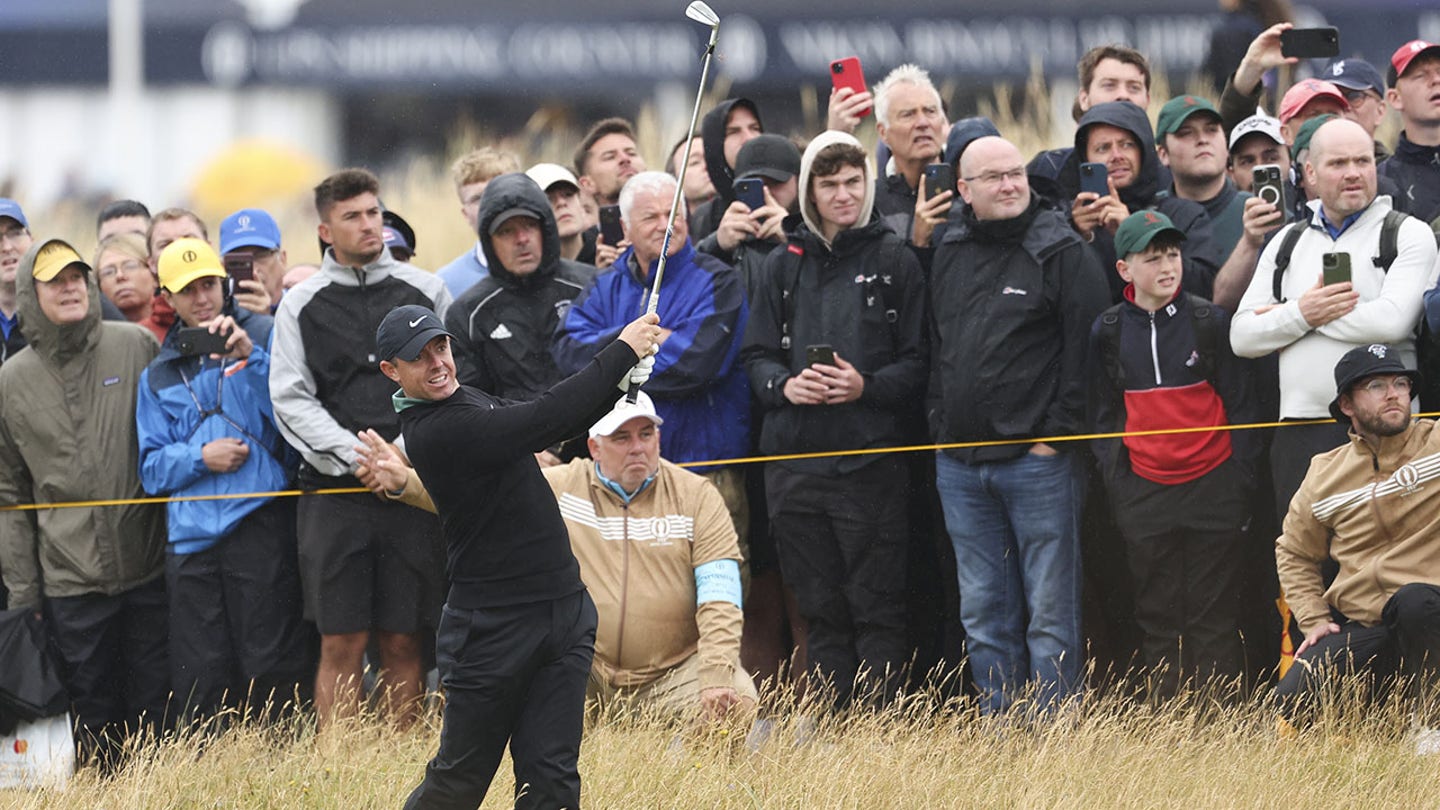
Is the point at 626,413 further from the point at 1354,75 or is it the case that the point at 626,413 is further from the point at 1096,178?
the point at 1354,75

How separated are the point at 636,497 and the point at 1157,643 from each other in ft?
7.29

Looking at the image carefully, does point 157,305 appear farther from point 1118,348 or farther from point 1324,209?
point 1324,209

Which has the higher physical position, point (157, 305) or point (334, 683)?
point (157, 305)

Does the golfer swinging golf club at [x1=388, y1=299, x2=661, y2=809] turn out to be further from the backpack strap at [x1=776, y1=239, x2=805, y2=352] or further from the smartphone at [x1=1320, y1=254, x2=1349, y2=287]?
the smartphone at [x1=1320, y1=254, x2=1349, y2=287]

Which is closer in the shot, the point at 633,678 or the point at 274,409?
the point at 633,678

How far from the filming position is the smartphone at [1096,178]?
8523mm

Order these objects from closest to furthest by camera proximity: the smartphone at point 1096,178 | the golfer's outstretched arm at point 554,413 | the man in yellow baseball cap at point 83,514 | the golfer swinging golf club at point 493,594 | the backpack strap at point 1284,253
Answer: the golfer's outstretched arm at point 554,413, the golfer swinging golf club at point 493,594, the backpack strap at point 1284,253, the smartphone at point 1096,178, the man in yellow baseball cap at point 83,514

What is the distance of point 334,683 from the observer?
8.89 meters

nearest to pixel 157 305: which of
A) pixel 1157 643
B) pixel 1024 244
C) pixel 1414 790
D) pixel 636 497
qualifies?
pixel 636 497

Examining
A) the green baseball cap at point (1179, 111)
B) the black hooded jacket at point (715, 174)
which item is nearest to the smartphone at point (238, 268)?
the black hooded jacket at point (715, 174)

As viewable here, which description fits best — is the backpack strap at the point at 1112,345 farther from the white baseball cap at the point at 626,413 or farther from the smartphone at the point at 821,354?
the white baseball cap at the point at 626,413

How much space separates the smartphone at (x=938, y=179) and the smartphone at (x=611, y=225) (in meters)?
1.59

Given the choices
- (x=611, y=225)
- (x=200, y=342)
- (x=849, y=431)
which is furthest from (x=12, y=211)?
(x=849, y=431)

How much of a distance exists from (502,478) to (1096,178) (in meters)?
3.14
